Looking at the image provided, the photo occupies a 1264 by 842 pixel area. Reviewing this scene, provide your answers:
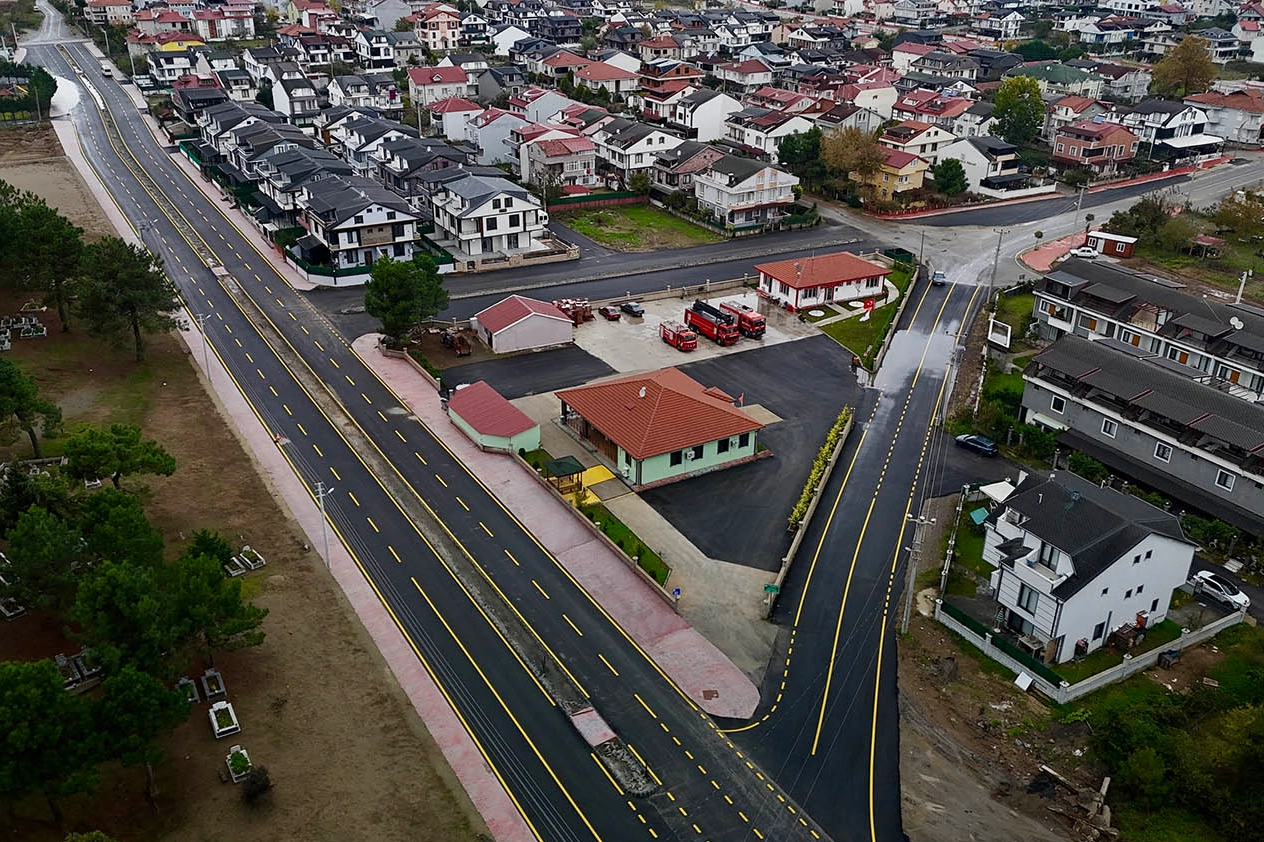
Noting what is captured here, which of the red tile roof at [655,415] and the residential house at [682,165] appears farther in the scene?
the residential house at [682,165]

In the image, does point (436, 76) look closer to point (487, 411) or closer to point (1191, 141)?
point (487, 411)

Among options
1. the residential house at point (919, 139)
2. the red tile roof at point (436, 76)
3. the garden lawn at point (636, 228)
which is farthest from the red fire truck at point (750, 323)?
the red tile roof at point (436, 76)

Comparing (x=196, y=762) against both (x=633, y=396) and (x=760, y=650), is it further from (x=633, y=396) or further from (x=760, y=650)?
(x=633, y=396)

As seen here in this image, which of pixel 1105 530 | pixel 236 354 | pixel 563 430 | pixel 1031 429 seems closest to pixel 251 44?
pixel 236 354

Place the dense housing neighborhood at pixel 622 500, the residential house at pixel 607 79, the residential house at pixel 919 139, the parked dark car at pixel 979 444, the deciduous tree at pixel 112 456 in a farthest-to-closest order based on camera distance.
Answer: the residential house at pixel 607 79, the residential house at pixel 919 139, the parked dark car at pixel 979 444, the deciduous tree at pixel 112 456, the dense housing neighborhood at pixel 622 500

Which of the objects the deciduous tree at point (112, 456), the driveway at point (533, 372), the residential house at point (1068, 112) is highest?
the residential house at point (1068, 112)

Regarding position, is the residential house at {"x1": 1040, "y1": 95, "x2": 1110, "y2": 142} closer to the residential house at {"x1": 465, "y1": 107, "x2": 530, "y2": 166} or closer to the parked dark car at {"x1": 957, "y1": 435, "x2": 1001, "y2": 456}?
the residential house at {"x1": 465, "y1": 107, "x2": 530, "y2": 166}

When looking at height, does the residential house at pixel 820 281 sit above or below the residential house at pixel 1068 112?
below

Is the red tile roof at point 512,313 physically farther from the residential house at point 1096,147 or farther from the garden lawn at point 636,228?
the residential house at point 1096,147
